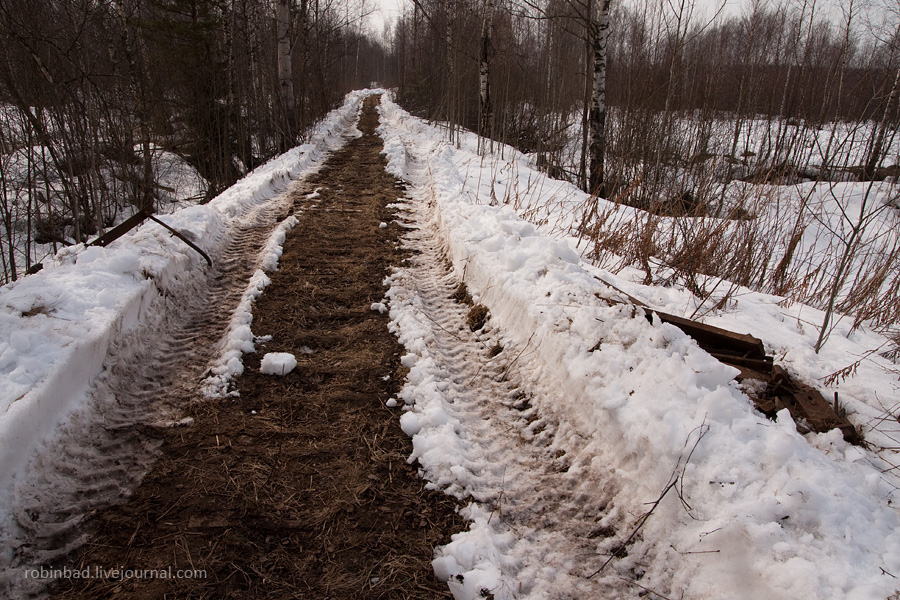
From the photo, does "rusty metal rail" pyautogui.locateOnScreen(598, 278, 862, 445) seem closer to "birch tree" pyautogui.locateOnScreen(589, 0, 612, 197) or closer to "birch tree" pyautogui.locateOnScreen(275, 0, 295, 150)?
"birch tree" pyautogui.locateOnScreen(589, 0, 612, 197)

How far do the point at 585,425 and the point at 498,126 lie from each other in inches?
631

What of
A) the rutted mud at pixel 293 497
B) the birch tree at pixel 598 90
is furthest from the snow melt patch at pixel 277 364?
the birch tree at pixel 598 90

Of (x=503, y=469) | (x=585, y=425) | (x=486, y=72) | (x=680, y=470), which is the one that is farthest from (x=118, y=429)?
(x=486, y=72)

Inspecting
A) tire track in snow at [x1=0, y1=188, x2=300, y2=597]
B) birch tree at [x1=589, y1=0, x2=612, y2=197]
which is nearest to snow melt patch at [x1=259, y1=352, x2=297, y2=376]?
tire track in snow at [x1=0, y1=188, x2=300, y2=597]

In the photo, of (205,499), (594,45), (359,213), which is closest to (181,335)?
(205,499)

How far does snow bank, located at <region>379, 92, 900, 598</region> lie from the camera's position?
67.6 inches

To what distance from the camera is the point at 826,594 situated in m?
1.56

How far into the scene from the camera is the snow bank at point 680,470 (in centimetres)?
172

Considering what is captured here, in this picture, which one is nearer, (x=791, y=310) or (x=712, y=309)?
(x=712, y=309)

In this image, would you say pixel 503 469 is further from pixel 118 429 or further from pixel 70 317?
pixel 70 317

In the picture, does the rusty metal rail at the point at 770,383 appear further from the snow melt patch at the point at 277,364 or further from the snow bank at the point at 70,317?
the snow bank at the point at 70,317

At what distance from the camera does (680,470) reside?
6.83 feet

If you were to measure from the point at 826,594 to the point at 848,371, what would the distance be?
1882 millimetres

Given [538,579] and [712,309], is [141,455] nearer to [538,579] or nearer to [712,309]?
[538,579]
